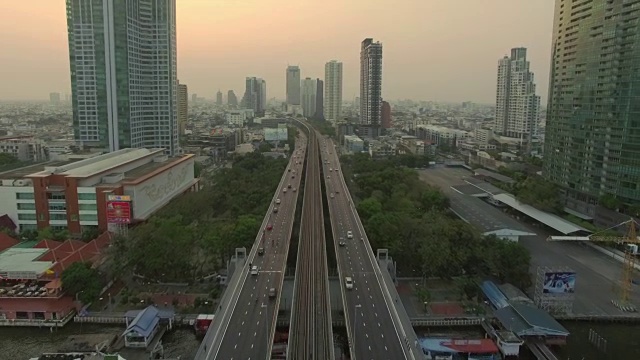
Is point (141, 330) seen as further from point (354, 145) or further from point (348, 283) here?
point (354, 145)

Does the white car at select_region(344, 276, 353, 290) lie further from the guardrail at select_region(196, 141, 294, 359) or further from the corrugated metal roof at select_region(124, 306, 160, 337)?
the corrugated metal roof at select_region(124, 306, 160, 337)

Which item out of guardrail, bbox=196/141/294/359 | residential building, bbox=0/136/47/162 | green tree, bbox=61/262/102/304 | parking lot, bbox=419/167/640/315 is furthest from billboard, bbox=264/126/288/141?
green tree, bbox=61/262/102/304

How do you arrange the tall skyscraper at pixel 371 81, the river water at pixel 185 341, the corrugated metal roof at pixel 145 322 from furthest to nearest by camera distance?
the tall skyscraper at pixel 371 81 → the corrugated metal roof at pixel 145 322 → the river water at pixel 185 341

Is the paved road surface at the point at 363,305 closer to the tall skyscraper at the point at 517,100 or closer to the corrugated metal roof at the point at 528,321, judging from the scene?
the corrugated metal roof at the point at 528,321

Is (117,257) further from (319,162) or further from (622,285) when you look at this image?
(319,162)

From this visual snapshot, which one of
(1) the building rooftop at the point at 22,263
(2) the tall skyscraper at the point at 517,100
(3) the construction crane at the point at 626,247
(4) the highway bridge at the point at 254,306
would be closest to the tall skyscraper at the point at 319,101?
(2) the tall skyscraper at the point at 517,100

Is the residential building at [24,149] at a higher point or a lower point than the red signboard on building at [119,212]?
higher

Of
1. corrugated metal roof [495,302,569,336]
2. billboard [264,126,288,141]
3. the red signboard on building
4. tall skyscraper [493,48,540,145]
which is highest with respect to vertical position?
tall skyscraper [493,48,540,145]

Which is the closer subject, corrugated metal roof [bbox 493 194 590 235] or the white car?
the white car
